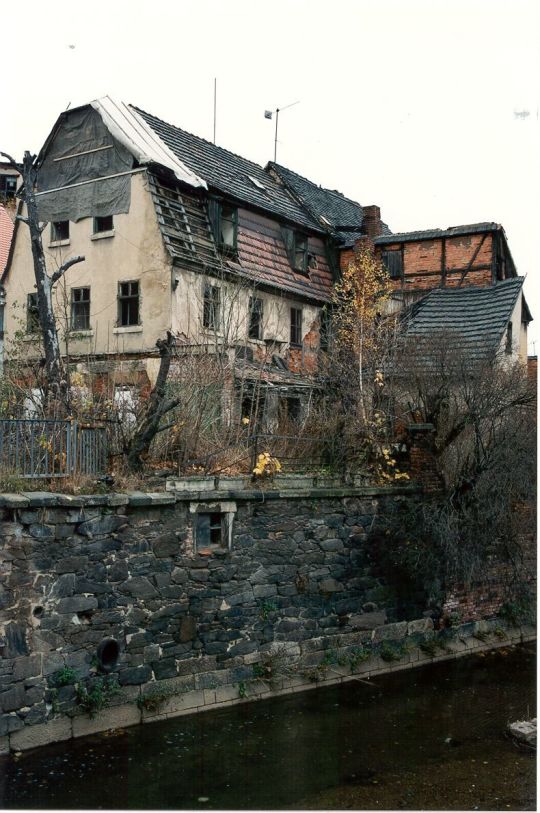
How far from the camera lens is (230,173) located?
73.0 ft

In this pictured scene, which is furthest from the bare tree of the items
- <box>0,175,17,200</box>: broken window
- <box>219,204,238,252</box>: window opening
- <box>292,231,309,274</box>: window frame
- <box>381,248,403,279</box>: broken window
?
<box>0,175,17,200</box>: broken window

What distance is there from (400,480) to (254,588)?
4.15 metres

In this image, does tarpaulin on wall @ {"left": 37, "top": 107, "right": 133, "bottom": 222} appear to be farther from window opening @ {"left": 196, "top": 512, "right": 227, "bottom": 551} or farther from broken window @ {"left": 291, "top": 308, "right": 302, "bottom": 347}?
window opening @ {"left": 196, "top": 512, "right": 227, "bottom": 551}

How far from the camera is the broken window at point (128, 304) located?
18.8 m

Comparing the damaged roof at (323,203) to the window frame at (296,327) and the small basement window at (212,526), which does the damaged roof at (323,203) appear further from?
the small basement window at (212,526)

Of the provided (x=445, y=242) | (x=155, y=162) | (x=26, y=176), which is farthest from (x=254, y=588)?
(x=445, y=242)

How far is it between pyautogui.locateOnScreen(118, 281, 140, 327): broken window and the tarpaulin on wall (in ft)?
5.86

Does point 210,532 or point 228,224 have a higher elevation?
point 228,224

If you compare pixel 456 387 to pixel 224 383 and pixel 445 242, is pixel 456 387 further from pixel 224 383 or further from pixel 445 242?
pixel 445 242

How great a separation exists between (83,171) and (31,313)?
3.71 m

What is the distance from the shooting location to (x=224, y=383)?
14.4 metres

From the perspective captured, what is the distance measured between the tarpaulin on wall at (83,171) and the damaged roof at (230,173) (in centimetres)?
163

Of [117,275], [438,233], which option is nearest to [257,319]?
[117,275]

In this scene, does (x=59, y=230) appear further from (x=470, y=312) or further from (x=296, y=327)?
(x=470, y=312)
